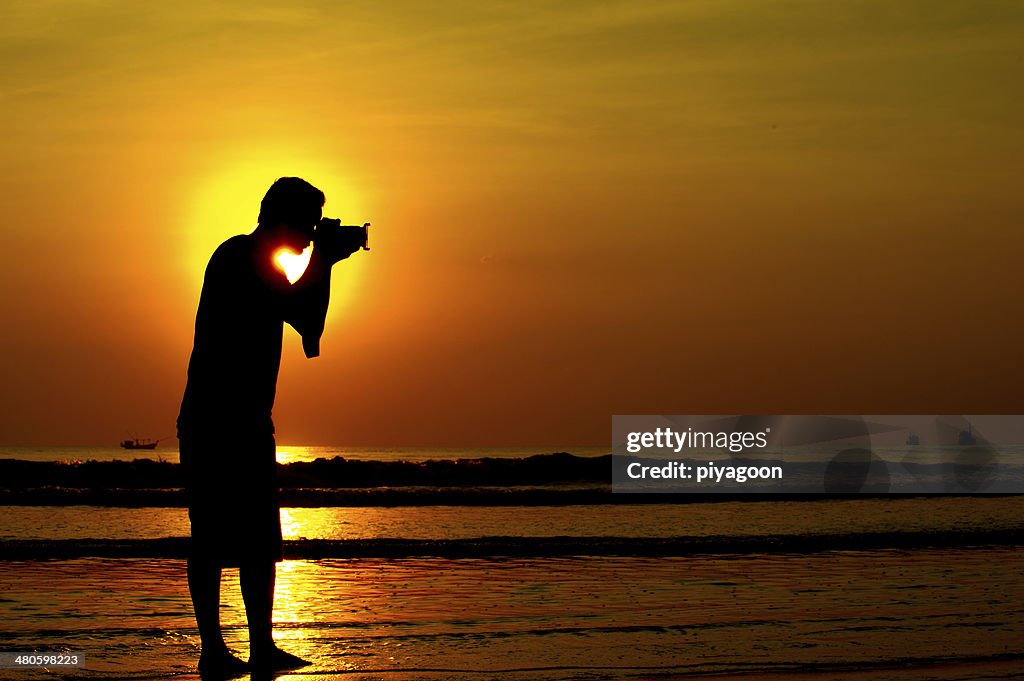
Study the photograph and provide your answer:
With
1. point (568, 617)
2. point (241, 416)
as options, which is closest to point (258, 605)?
point (241, 416)

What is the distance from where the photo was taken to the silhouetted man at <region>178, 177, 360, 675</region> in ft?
16.1

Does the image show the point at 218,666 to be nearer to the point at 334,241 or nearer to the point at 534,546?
the point at 334,241

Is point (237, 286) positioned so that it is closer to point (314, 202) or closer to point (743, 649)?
point (314, 202)

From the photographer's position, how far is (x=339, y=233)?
5059 mm

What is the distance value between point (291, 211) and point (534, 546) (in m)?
7.80

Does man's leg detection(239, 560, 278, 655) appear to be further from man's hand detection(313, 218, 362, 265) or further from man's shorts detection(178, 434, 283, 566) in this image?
man's hand detection(313, 218, 362, 265)

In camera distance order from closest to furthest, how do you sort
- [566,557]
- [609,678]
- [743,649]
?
[609,678], [743,649], [566,557]

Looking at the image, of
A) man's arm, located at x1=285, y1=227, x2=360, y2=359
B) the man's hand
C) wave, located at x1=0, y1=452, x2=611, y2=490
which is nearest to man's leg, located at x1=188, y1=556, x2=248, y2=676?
man's arm, located at x1=285, y1=227, x2=360, y2=359

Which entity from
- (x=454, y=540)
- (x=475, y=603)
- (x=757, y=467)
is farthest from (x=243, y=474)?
(x=757, y=467)

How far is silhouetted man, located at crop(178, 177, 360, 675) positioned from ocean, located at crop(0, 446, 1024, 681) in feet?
2.10

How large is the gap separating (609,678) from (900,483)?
3146cm

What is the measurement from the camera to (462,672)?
5.39 meters

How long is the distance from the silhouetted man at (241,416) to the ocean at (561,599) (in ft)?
2.10

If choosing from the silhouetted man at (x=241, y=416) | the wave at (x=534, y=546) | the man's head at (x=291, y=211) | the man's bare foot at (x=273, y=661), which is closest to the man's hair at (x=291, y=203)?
the man's head at (x=291, y=211)
